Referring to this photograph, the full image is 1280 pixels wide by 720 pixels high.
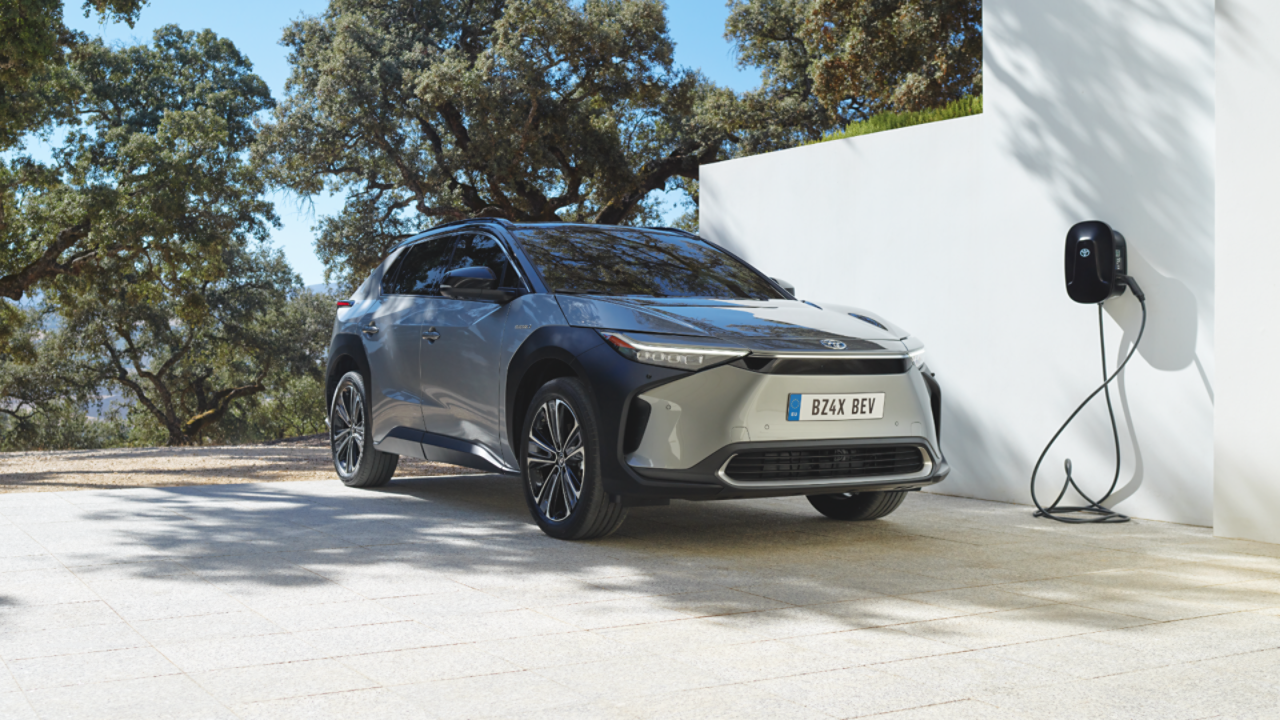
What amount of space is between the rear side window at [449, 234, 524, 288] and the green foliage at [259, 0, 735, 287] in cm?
1364

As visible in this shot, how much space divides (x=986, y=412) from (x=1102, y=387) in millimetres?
956

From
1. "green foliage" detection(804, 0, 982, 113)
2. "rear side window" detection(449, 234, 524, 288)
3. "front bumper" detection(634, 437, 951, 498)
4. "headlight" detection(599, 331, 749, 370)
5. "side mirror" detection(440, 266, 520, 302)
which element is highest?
"green foliage" detection(804, 0, 982, 113)

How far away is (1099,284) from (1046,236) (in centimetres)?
78

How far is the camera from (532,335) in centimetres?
551

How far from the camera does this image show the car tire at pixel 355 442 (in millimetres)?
7551

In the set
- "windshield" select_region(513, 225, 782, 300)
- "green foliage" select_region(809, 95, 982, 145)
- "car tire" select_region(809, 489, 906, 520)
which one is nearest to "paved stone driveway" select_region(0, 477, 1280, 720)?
"car tire" select_region(809, 489, 906, 520)

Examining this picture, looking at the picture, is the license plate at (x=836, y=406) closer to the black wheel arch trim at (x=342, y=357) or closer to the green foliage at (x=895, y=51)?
the black wheel arch trim at (x=342, y=357)

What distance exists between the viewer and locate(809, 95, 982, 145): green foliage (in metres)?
8.86

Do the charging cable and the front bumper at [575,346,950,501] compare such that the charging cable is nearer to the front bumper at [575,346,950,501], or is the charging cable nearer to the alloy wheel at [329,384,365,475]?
the front bumper at [575,346,950,501]

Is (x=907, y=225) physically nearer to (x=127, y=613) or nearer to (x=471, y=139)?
(x=127, y=613)

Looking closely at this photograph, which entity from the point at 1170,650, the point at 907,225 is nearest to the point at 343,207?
the point at 907,225

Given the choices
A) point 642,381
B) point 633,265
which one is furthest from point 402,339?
point 642,381

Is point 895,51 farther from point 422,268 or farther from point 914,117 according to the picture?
point 422,268

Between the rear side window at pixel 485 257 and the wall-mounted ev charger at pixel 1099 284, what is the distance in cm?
349
